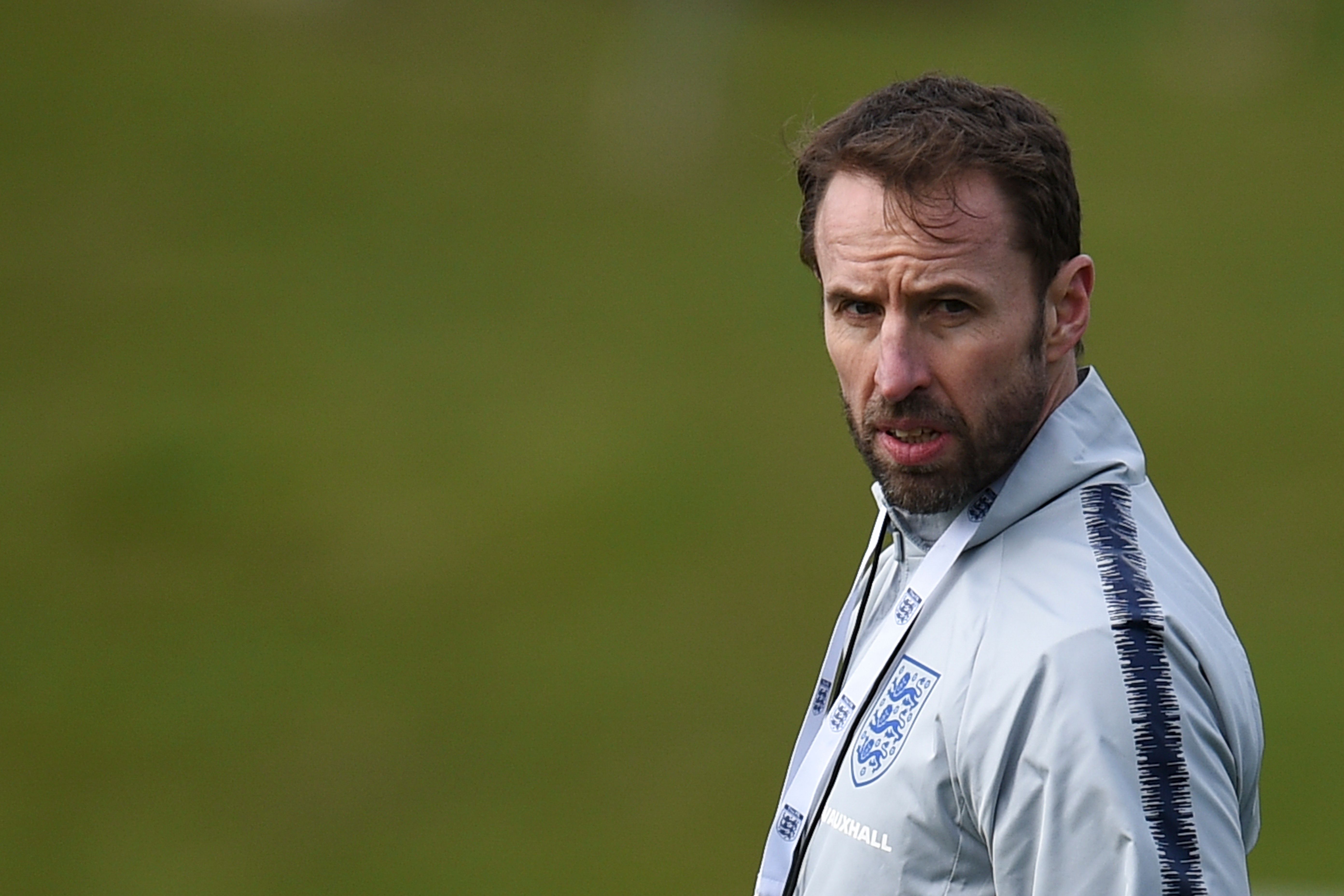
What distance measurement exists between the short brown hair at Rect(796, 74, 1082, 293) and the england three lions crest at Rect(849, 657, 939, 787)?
77 centimetres

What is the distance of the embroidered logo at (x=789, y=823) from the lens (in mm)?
3008

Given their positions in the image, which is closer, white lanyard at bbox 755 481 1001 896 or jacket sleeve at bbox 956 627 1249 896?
jacket sleeve at bbox 956 627 1249 896

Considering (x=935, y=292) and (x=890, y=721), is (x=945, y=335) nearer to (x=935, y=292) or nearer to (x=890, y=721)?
(x=935, y=292)

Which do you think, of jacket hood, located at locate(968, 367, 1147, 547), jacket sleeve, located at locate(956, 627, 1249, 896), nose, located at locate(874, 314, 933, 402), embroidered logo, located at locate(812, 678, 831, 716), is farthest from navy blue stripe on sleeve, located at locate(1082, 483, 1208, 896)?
embroidered logo, located at locate(812, 678, 831, 716)

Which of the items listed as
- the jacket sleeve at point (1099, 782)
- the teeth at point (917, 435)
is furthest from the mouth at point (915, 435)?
the jacket sleeve at point (1099, 782)

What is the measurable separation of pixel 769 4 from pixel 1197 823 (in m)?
26.6

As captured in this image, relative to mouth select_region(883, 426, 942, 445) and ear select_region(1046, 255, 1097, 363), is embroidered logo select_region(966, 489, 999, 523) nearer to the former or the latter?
mouth select_region(883, 426, 942, 445)

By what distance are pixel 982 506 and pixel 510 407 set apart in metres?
13.4

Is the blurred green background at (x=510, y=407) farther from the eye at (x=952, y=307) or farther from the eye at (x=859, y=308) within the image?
the eye at (x=952, y=307)

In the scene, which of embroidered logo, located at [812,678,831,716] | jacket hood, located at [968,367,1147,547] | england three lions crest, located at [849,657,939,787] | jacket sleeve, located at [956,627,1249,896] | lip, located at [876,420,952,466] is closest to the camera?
jacket sleeve, located at [956,627,1249,896]

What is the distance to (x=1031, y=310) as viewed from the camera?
299 cm

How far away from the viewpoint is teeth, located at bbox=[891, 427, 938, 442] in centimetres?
300

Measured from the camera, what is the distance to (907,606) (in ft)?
9.73

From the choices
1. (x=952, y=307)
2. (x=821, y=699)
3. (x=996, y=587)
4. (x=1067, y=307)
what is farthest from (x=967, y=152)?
(x=821, y=699)
